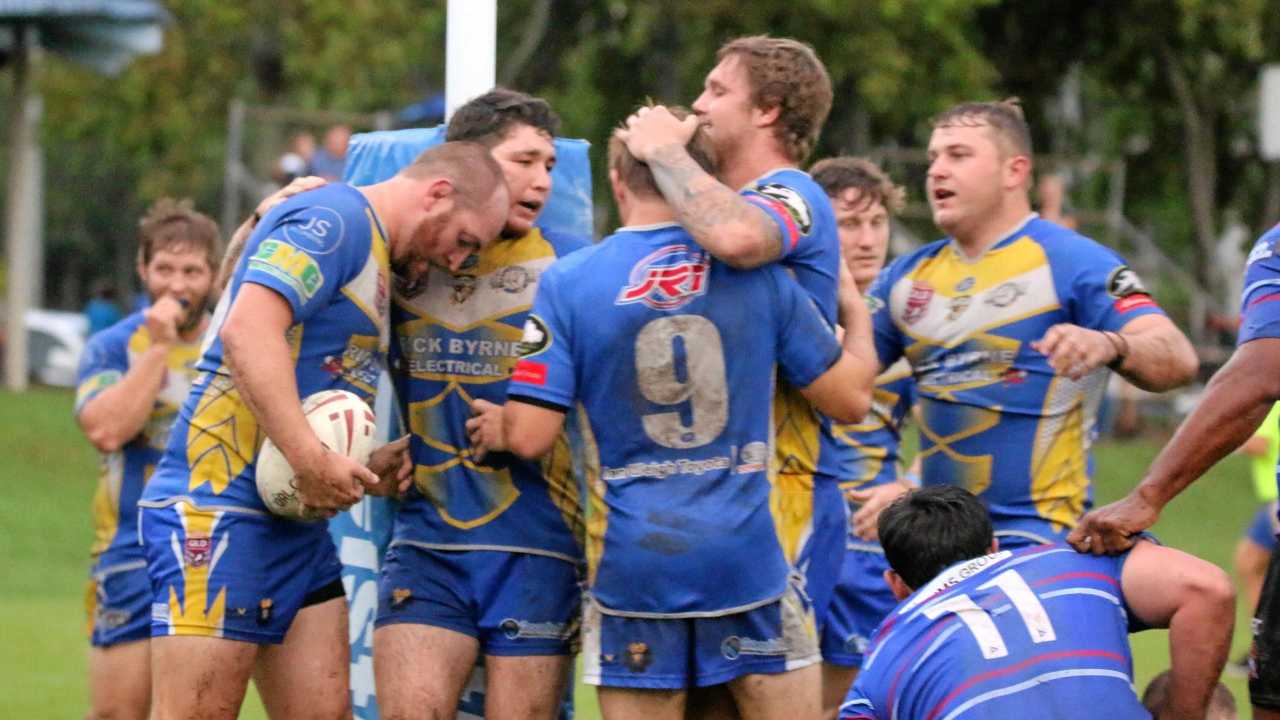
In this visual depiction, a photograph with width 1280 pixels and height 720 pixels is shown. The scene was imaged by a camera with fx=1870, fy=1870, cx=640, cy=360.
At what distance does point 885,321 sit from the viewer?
6.54m

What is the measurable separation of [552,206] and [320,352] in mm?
1230

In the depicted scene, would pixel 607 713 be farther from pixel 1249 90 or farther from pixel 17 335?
pixel 1249 90

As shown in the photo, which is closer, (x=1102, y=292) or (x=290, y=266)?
(x=290, y=266)

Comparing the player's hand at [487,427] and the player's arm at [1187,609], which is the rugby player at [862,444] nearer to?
the player's hand at [487,427]

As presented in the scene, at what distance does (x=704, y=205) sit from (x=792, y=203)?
0.35m

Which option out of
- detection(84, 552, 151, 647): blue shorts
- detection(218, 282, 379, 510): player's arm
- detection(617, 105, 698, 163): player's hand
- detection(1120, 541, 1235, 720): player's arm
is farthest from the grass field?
detection(1120, 541, 1235, 720): player's arm

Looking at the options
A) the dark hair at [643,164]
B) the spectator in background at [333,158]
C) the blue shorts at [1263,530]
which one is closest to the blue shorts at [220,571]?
the dark hair at [643,164]

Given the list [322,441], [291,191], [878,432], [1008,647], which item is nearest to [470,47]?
[291,191]

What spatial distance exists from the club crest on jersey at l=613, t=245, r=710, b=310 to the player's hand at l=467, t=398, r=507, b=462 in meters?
0.54

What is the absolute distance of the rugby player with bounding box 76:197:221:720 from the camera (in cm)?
719

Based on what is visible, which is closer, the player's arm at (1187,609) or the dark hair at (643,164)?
the player's arm at (1187,609)

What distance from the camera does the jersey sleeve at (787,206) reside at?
5.09 metres

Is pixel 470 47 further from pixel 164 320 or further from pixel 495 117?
pixel 164 320

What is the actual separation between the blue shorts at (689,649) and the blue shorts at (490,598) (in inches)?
22.0
